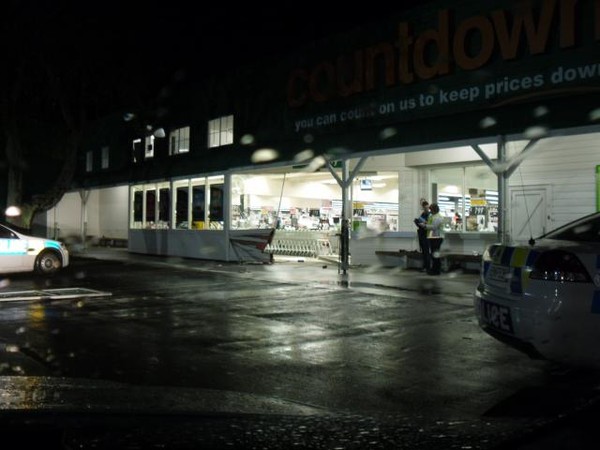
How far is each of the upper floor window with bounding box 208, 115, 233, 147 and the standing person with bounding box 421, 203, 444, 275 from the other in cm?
881

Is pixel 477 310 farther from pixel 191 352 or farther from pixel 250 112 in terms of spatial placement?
pixel 250 112

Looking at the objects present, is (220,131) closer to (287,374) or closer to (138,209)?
(138,209)

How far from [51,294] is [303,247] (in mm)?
12028

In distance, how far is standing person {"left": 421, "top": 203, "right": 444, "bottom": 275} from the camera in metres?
15.3

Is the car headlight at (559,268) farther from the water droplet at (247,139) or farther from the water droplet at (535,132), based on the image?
the water droplet at (247,139)

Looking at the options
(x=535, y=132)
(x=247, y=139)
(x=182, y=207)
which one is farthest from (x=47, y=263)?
(x=535, y=132)

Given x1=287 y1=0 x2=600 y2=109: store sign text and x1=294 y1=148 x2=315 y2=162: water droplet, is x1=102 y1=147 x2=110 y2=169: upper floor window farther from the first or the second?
x1=294 y1=148 x2=315 y2=162: water droplet

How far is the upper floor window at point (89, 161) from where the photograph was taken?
3138 cm

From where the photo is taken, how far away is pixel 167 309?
10.2 meters

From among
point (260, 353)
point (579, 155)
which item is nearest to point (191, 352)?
point (260, 353)

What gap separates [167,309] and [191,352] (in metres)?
3.28

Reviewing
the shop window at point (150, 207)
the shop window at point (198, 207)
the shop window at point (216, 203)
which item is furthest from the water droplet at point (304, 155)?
the shop window at point (150, 207)

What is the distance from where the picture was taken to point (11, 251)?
14.8 meters

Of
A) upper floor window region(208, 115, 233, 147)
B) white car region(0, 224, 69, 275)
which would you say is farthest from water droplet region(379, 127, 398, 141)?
white car region(0, 224, 69, 275)
